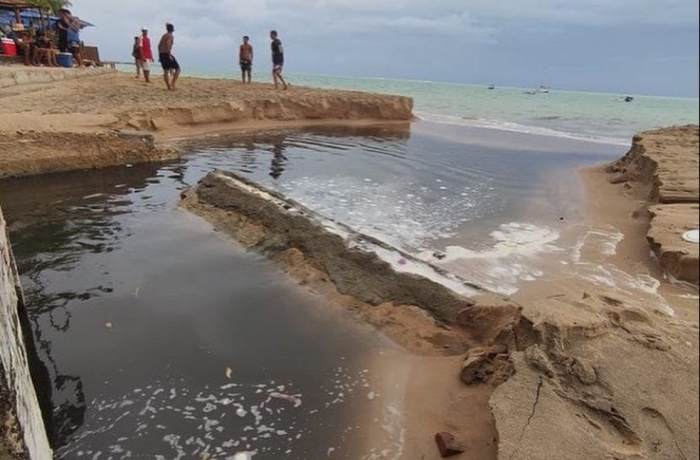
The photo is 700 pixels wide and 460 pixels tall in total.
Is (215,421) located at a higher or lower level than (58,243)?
lower

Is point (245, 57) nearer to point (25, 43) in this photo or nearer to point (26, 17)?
point (25, 43)

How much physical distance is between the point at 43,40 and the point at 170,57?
6.37 m

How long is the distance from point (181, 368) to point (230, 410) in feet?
1.96

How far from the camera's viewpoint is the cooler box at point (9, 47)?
1754 cm

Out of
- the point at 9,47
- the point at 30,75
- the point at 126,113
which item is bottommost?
the point at 126,113

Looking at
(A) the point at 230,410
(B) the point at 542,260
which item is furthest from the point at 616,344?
(B) the point at 542,260

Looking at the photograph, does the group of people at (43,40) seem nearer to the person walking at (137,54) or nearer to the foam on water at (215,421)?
the person walking at (137,54)

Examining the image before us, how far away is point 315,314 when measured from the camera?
4.47 m

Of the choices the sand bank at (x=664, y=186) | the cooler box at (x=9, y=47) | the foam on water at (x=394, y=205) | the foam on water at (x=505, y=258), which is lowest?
the foam on water at (x=505, y=258)

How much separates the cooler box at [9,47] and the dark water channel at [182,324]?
12.4m

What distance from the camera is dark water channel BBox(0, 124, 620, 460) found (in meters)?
3.04

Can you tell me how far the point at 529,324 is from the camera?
11.2ft

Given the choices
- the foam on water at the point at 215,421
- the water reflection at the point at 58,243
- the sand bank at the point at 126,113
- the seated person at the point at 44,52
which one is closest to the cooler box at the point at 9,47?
the seated person at the point at 44,52

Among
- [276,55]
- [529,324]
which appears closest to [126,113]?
[276,55]
